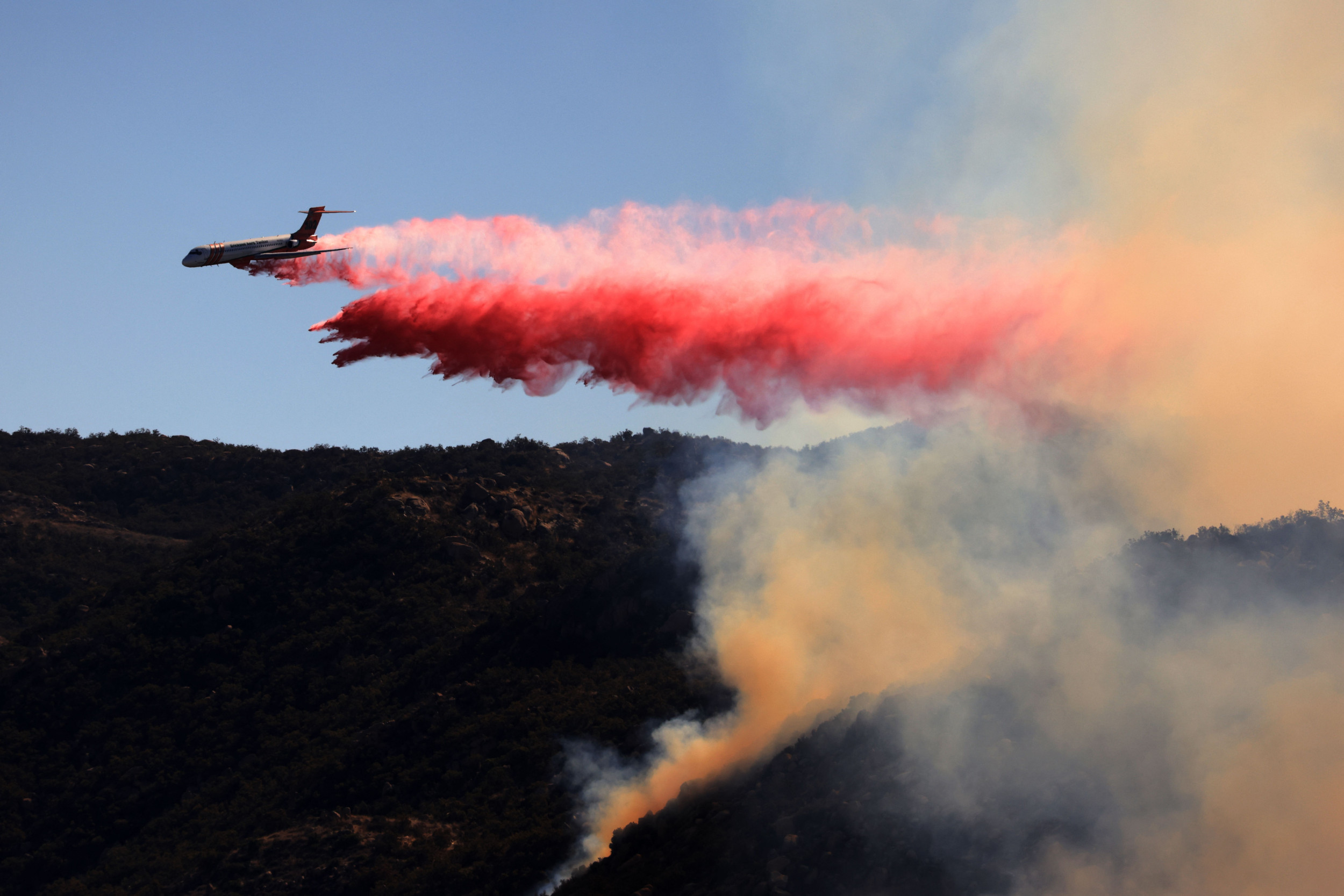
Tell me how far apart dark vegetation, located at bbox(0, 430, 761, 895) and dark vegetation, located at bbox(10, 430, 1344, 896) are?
0.21m

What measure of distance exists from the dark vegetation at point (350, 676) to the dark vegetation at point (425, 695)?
0.21 metres

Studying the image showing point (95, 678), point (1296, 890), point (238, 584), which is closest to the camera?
point (1296, 890)

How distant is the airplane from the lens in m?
70.6

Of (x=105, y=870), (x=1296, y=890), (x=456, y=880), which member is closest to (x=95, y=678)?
(x=105, y=870)

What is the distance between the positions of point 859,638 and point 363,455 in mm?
90687

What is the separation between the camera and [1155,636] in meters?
52.9

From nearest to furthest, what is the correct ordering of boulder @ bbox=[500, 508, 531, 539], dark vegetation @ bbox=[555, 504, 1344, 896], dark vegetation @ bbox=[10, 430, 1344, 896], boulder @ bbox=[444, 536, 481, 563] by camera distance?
dark vegetation @ bbox=[555, 504, 1344, 896], dark vegetation @ bbox=[10, 430, 1344, 896], boulder @ bbox=[444, 536, 481, 563], boulder @ bbox=[500, 508, 531, 539]

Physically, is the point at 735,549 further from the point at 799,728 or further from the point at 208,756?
the point at 208,756

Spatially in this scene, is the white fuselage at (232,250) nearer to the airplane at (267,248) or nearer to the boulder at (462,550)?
the airplane at (267,248)

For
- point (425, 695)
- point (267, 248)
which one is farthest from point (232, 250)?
point (425, 695)

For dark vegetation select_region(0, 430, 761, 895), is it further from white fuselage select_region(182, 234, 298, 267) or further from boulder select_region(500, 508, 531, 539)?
white fuselage select_region(182, 234, 298, 267)

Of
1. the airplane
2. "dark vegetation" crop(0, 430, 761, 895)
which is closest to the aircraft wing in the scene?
the airplane

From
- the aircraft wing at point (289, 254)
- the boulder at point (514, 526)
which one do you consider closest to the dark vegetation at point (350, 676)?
the boulder at point (514, 526)

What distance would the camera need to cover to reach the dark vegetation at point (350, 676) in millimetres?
67125
